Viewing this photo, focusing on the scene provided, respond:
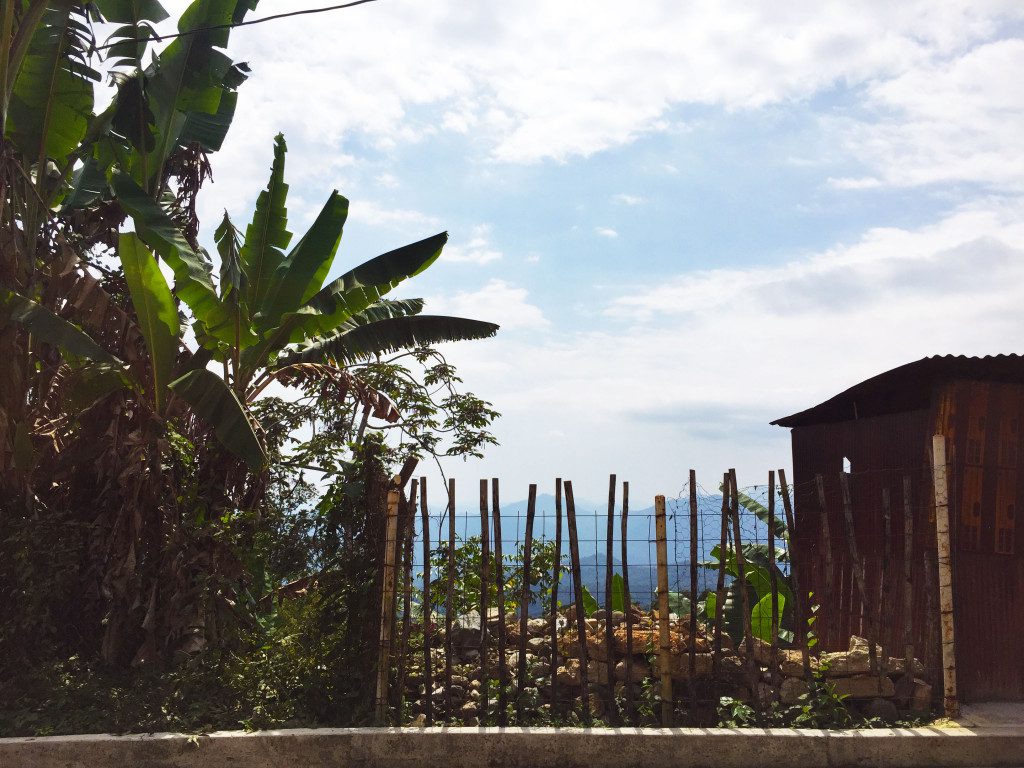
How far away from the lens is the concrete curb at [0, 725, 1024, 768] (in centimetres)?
603

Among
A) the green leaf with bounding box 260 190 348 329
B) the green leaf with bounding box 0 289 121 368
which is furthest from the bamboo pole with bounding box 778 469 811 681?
the green leaf with bounding box 0 289 121 368

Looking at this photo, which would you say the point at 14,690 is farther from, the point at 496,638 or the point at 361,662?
the point at 496,638

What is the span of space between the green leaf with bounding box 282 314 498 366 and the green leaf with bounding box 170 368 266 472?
Result: 6.78 feet

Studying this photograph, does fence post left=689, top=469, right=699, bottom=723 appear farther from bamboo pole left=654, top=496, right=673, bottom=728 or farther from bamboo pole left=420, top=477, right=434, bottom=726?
bamboo pole left=420, top=477, right=434, bottom=726

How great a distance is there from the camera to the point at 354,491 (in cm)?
699

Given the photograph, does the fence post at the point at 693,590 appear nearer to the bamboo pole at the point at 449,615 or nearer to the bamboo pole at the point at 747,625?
the bamboo pole at the point at 747,625

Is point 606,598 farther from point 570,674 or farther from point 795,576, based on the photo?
point 795,576

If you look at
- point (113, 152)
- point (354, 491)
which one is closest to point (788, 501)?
point (354, 491)

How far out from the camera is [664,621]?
6.61 m

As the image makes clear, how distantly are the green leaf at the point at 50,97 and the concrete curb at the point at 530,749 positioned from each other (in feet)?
20.1

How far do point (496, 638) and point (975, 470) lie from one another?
430 centimetres

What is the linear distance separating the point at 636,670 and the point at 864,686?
1758 mm

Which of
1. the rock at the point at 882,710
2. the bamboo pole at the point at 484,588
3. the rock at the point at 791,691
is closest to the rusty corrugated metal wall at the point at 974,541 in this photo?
the rock at the point at 882,710

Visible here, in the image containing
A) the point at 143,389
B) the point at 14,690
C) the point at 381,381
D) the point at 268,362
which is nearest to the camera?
the point at 14,690
